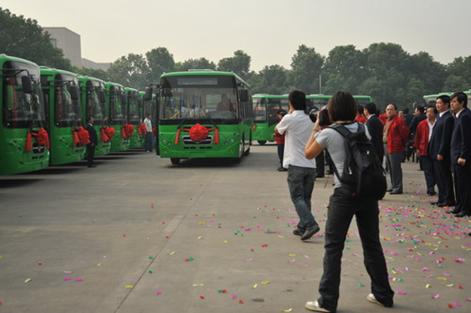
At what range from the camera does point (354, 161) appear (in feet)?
18.3

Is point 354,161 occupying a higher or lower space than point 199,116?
lower

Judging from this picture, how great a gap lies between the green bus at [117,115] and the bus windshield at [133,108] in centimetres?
232

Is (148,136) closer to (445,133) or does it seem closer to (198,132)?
(198,132)

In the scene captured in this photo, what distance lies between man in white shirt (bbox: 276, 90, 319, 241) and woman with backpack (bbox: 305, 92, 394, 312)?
2.97m

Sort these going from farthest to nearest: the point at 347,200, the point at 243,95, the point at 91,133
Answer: the point at 243,95 → the point at 91,133 → the point at 347,200

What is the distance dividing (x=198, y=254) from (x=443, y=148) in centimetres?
556

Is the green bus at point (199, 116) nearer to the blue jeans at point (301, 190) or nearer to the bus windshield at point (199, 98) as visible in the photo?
the bus windshield at point (199, 98)

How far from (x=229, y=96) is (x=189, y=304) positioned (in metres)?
16.6

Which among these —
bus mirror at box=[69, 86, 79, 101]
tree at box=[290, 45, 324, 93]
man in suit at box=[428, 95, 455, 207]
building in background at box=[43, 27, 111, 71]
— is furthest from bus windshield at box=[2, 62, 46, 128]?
building in background at box=[43, 27, 111, 71]

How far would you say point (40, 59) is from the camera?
73.3 meters

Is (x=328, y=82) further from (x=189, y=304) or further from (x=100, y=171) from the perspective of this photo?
(x=189, y=304)

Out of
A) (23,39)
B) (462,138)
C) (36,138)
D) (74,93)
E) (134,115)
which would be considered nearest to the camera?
(462,138)

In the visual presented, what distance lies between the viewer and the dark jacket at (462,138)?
10453mm

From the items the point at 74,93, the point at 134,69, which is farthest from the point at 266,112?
the point at 134,69
